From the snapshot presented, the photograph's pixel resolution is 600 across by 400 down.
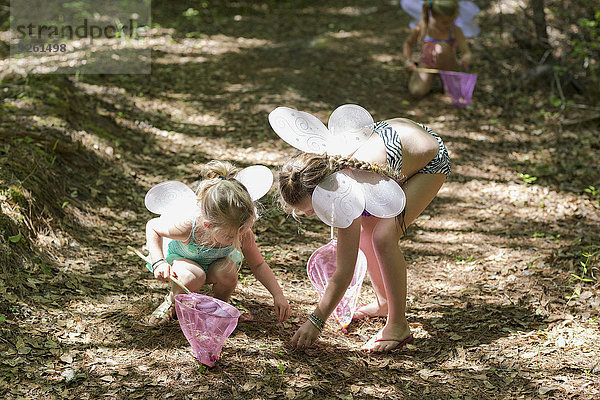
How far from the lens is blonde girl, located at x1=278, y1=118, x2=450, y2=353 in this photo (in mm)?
2473

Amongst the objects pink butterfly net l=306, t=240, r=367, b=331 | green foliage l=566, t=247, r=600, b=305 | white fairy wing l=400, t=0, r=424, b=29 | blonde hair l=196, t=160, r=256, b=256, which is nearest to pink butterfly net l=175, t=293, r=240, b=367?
blonde hair l=196, t=160, r=256, b=256

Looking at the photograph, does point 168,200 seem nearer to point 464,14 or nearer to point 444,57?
point 444,57

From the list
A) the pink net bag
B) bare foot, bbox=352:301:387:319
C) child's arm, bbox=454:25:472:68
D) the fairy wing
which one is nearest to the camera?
bare foot, bbox=352:301:387:319

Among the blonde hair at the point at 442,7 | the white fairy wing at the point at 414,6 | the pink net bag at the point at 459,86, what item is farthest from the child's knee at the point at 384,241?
the white fairy wing at the point at 414,6

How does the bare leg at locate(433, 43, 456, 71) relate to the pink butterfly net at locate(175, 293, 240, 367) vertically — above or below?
above

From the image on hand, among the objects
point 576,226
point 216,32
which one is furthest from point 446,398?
point 216,32

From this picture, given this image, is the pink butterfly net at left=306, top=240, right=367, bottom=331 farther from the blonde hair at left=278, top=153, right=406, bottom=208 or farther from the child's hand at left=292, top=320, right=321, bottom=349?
the blonde hair at left=278, top=153, right=406, bottom=208

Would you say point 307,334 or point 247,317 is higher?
point 307,334

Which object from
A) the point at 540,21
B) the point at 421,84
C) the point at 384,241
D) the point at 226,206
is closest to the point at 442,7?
the point at 421,84

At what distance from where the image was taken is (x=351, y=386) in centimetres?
254

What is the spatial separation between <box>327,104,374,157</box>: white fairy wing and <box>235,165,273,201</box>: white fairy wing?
316 mm

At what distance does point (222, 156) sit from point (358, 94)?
6.63 feet

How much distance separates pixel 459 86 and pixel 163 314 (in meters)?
4.30

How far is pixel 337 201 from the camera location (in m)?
2.40
